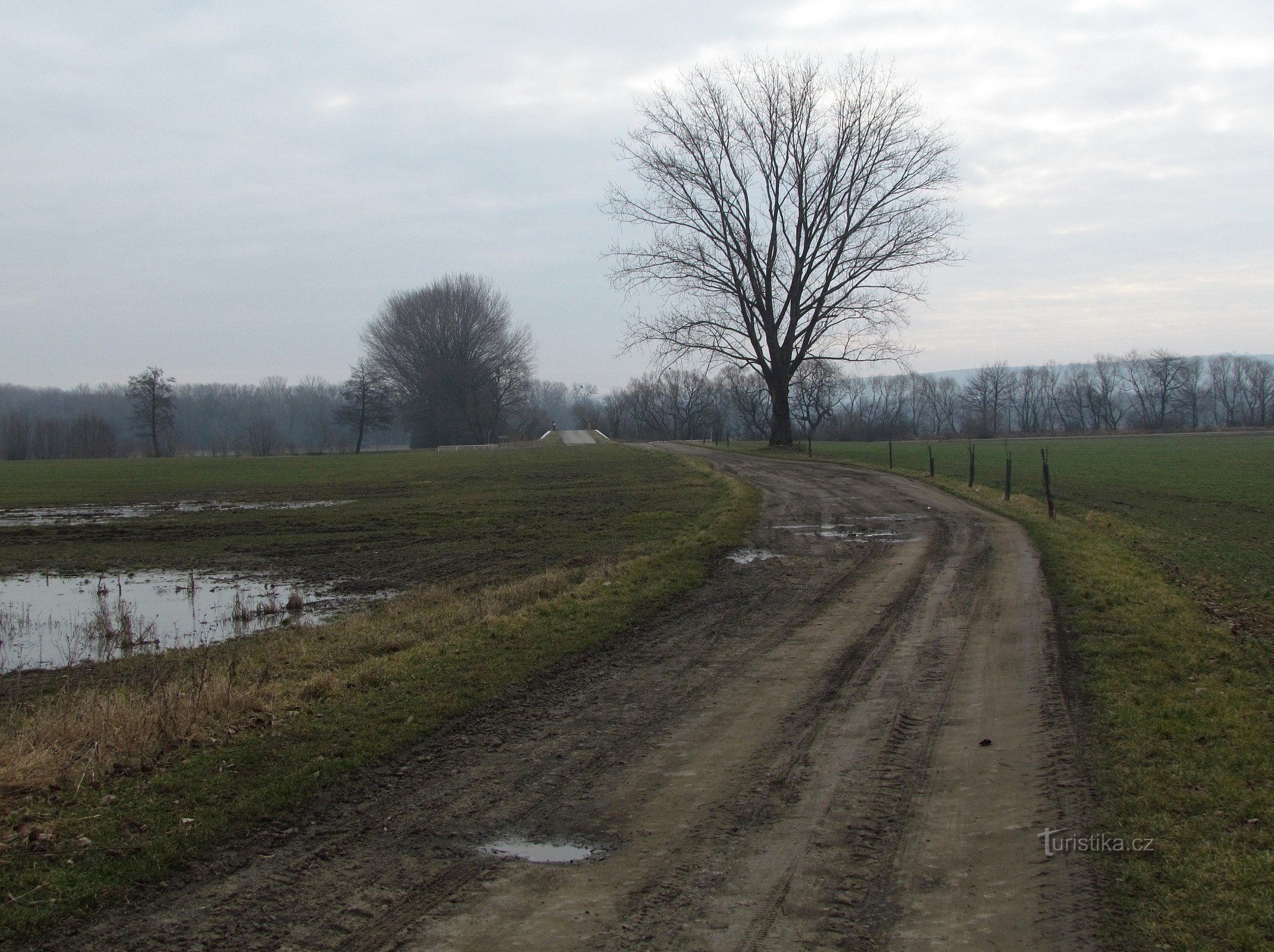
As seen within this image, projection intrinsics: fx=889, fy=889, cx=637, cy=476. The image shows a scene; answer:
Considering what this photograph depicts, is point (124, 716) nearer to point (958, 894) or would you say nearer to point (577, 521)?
point (958, 894)

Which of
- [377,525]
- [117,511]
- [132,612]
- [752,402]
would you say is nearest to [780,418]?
[377,525]

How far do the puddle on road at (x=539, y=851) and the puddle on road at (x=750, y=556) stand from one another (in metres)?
8.87

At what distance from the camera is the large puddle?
9977 millimetres

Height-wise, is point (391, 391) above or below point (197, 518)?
above

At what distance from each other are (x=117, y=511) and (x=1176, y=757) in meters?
26.7

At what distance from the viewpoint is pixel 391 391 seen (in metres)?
87.1

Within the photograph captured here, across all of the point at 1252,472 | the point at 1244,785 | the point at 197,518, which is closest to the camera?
the point at 1244,785

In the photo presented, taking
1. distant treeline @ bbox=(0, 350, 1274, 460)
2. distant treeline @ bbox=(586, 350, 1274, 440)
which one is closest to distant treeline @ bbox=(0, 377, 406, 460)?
distant treeline @ bbox=(0, 350, 1274, 460)

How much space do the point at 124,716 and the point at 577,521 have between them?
13983mm

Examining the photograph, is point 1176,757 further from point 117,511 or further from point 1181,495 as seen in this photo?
point 117,511

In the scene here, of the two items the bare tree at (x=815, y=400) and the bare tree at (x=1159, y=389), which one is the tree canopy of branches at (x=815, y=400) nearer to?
the bare tree at (x=815, y=400)

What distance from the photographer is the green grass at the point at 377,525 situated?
15.3 m

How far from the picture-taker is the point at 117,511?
82.4 feet

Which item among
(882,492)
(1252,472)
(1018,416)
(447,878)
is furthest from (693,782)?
(1018,416)
